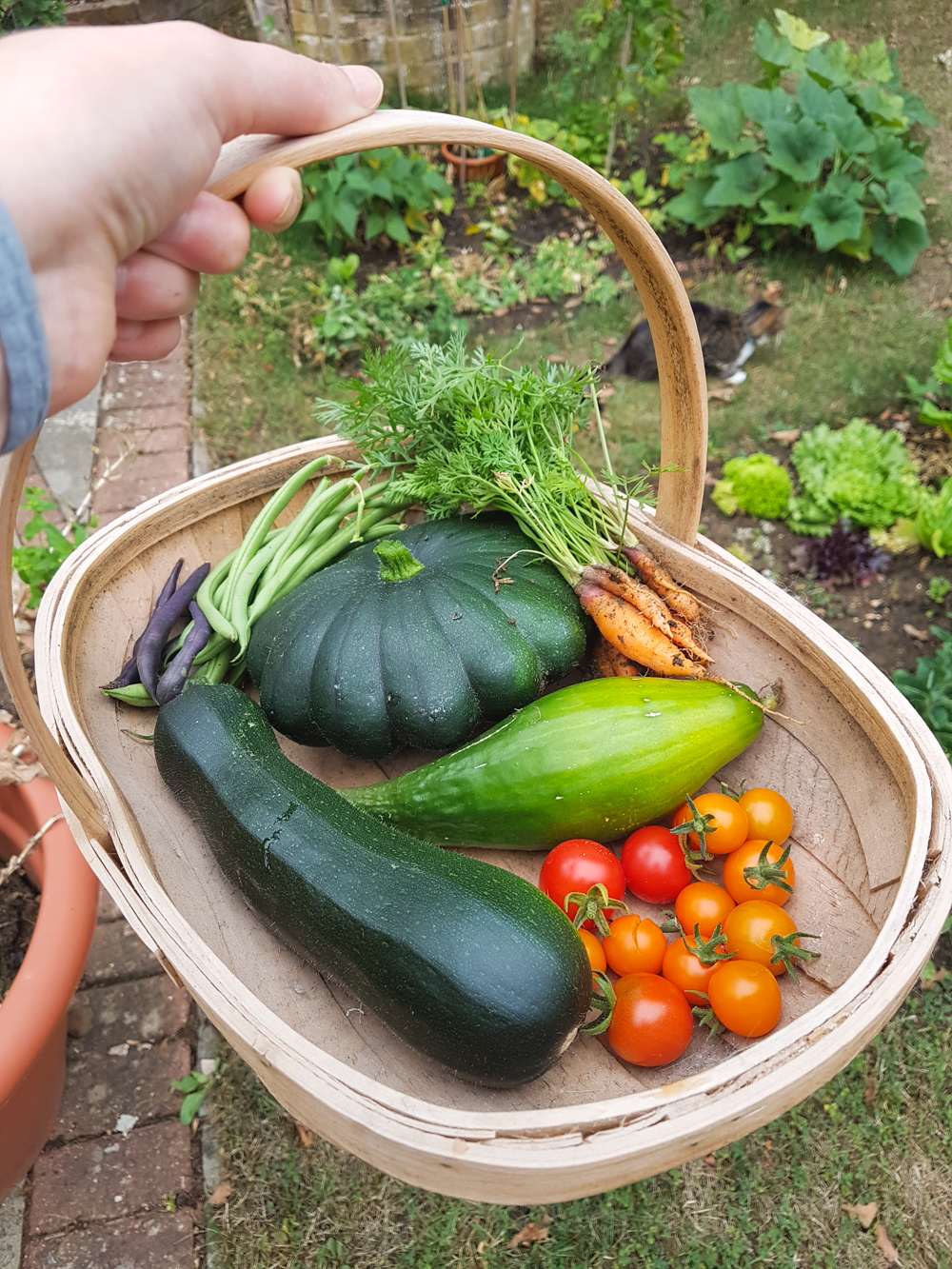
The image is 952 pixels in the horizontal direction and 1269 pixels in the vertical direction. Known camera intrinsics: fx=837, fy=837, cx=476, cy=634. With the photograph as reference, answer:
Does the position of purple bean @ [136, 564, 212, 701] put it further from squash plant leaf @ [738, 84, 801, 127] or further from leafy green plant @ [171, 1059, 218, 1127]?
squash plant leaf @ [738, 84, 801, 127]

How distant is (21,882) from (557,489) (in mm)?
1817

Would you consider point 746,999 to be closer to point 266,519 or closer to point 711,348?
point 266,519

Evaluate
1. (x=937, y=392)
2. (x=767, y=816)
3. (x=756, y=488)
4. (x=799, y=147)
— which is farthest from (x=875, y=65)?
(x=767, y=816)

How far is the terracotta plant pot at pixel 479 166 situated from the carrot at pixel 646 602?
4.17m

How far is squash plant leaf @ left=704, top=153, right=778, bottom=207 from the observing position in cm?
454

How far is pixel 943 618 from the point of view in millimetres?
3307

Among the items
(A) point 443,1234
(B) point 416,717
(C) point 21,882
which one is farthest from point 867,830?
(C) point 21,882

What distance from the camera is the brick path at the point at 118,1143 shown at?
1.98 m

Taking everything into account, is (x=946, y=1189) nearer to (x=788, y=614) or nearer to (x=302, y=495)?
(x=788, y=614)

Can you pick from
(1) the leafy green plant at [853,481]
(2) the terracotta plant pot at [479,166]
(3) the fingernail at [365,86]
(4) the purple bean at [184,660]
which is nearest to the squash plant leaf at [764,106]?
(2) the terracotta plant pot at [479,166]

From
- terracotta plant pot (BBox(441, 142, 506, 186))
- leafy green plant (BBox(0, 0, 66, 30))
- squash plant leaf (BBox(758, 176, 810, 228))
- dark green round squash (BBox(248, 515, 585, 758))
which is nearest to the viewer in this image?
dark green round squash (BBox(248, 515, 585, 758))

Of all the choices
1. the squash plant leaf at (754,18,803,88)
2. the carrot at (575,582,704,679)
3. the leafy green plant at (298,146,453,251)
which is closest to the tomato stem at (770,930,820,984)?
the carrot at (575,582,704,679)

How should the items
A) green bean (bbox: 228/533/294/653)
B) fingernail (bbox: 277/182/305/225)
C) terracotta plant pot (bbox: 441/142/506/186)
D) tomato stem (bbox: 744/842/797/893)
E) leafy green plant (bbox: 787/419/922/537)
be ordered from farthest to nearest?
terracotta plant pot (bbox: 441/142/506/186)
leafy green plant (bbox: 787/419/922/537)
green bean (bbox: 228/533/294/653)
tomato stem (bbox: 744/842/797/893)
fingernail (bbox: 277/182/305/225)

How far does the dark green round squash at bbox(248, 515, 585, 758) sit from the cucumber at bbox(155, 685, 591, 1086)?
16cm
